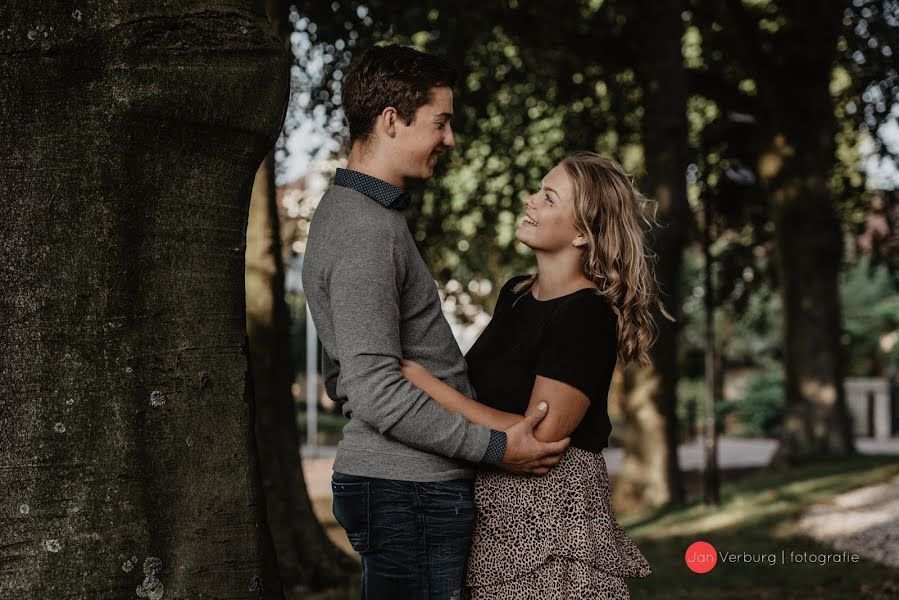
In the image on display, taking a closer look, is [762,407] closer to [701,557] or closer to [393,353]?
[701,557]

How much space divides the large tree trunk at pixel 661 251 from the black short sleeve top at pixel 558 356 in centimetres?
952

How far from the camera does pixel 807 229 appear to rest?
647 inches

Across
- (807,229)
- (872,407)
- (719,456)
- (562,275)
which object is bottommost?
(719,456)

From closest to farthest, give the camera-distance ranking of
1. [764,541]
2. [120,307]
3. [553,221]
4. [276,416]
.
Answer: [120,307], [553,221], [276,416], [764,541]

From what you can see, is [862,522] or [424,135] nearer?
[424,135]

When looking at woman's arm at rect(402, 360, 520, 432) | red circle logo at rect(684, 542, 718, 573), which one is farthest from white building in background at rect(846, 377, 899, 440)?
woman's arm at rect(402, 360, 520, 432)

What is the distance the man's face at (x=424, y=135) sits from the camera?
3051 millimetres

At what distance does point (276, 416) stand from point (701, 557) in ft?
12.6

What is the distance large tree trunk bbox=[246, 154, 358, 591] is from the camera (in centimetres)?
858

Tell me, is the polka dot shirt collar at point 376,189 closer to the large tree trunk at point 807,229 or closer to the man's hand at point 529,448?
the man's hand at point 529,448

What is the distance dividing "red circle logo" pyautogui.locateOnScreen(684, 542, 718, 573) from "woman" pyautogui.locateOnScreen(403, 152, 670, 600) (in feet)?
20.0

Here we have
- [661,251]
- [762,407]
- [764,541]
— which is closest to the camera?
[764,541]

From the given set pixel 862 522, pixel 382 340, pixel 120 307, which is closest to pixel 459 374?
pixel 382 340

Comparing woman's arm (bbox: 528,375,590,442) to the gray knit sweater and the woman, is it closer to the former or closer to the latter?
the woman
